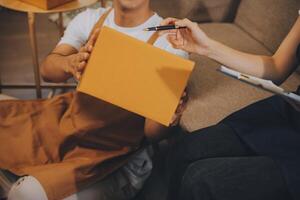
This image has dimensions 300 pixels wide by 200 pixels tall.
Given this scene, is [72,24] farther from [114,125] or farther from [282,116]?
[282,116]

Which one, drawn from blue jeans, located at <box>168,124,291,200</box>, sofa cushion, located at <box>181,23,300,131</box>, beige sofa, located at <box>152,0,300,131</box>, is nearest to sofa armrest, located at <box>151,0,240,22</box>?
beige sofa, located at <box>152,0,300,131</box>

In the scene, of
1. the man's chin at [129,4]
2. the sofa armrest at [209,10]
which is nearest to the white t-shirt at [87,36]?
the man's chin at [129,4]

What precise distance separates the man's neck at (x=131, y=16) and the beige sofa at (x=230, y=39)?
359 mm

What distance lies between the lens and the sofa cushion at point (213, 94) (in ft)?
4.49

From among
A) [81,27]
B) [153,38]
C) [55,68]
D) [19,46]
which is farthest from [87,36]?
[19,46]

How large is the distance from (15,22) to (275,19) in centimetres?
194

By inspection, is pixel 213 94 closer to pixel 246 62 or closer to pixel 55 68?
pixel 246 62

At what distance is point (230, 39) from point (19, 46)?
55.7 inches

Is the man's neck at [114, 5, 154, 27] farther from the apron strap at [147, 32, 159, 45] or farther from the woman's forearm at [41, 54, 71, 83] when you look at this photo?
the woman's forearm at [41, 54, 71, 83]

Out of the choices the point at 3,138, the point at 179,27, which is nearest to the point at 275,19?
the point at 179,27

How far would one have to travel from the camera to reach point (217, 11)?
204 cm

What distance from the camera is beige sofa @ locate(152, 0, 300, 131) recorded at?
4.63 ft

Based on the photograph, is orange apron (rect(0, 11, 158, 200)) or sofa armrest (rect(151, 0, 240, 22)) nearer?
orange apron (rect(0, 11, 158, 200))

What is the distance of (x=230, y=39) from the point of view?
6.07ft
